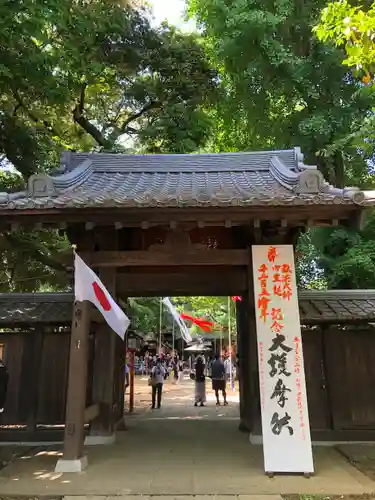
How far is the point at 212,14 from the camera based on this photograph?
49.9 feet

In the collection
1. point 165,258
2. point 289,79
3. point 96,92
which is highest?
point 96,92

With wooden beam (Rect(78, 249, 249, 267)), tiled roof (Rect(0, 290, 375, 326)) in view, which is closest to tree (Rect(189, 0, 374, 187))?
tiled roof (Rect(0, 290, 375, 326))

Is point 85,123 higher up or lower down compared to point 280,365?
higher up

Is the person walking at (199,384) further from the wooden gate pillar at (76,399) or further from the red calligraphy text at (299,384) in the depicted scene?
the red calligraphy text at (299,384)

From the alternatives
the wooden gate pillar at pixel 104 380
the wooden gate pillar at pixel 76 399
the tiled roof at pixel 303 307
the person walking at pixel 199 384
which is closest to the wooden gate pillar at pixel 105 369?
the wooden gate pillar at pixel 104 380

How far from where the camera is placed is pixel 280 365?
6.41 meters

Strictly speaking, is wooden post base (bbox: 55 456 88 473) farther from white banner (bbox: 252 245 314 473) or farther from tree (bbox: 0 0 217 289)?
tree (bbox: 0 0 217 289)

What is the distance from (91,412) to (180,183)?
4437mm

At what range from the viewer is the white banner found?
20.0ft

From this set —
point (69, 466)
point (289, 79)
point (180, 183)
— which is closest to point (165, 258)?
point (180, 183)

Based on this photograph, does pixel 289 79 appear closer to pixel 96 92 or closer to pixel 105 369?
pixel 96 92

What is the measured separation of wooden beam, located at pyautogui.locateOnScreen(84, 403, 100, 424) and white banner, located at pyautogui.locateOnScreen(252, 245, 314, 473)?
2.89 meters

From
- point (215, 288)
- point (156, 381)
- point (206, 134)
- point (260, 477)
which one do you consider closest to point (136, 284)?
point (215, 288)

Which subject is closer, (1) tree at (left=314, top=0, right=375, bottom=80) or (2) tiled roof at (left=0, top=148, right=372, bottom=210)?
(1) tree at (left=314, top=0, right=375, bottom=80)
